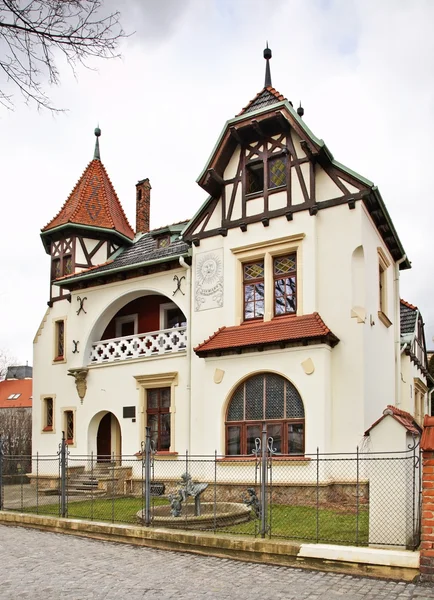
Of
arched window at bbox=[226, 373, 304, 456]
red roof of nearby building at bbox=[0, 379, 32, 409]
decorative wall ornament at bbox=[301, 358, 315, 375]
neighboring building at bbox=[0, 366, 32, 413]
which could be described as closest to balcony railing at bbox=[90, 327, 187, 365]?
arched window at bbox=[226, 373, 304, 456]

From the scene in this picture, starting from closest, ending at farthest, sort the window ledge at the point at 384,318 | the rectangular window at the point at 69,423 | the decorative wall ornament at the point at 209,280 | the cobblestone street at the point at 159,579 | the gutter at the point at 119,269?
1. the cobblestone street at the point at 159,579
2. the window ledge at the point at 384,318
3. the decorative wall ornament at the point at 209,280
4. the gutter at the point at 119,269
5. the rectangular window at the point at 69,423

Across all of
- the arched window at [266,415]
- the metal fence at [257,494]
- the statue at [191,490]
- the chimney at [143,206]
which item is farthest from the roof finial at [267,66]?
the statue at [191,490]

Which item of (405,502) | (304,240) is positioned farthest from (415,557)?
(304,240)

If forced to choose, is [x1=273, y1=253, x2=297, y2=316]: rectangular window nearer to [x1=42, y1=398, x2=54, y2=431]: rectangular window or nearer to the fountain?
the fountain

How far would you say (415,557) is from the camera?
830 centimetres

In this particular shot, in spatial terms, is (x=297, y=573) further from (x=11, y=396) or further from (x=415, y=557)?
(x=11, y=396)

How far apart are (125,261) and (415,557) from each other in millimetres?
15475

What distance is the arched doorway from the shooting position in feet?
73.7

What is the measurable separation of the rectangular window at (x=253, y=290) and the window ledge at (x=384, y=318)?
3.16 m

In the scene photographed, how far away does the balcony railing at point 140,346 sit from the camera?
64.3 ft

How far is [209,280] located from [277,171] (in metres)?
3.53

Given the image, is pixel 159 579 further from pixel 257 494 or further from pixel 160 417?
pixel 160 417

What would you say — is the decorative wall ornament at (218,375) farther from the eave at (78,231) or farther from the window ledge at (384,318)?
the eave at (78,231)

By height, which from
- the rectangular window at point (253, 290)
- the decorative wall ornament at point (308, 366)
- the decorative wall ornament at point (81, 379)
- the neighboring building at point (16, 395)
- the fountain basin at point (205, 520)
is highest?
the rectangular window at point (253, 290)
